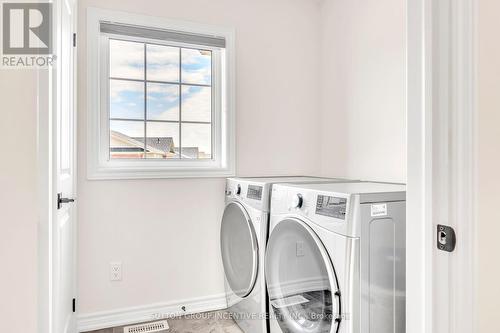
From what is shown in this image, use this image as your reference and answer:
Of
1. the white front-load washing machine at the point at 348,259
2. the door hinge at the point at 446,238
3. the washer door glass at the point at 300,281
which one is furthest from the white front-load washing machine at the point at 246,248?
the door hinge at the point at 446,238

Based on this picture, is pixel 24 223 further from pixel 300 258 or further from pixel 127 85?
pixel 127 85

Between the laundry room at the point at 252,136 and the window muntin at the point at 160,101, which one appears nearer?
the laundry room at the point at 252,136

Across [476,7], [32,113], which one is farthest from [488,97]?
[32,113]

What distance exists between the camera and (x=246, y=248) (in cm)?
192

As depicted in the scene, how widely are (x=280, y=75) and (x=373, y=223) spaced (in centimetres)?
165

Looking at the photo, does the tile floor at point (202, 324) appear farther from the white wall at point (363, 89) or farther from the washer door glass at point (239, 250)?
the white wall at point (363, 89)

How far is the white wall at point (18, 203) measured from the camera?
2.97 ft

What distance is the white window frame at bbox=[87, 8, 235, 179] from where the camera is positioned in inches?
80.7

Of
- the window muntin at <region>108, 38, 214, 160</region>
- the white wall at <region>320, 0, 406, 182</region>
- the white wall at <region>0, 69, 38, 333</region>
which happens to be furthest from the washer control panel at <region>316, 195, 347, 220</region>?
the window muntin at <region>108, 38, 214, 160</region>

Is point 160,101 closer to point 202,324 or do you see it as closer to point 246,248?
point 246,248

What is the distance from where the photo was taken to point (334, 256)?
1.22 metres
